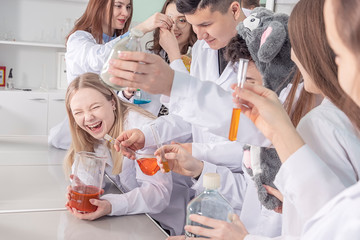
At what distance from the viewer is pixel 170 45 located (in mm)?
2311

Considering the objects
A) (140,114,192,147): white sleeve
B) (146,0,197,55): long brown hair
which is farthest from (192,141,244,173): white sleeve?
(146,0,197,55): long brown hair

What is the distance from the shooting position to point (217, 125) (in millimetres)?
1271

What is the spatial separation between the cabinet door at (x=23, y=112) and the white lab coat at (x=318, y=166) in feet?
11.8

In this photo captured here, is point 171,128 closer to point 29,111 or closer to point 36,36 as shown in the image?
point 29,111

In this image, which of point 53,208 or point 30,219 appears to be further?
point 53,208

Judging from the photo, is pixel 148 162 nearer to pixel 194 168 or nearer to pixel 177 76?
pixel 194 168

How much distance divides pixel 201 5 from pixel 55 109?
281 centimetres

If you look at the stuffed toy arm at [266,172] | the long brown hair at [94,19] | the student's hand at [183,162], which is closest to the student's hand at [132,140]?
the student's hand at [183,162]

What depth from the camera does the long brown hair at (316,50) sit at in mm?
979

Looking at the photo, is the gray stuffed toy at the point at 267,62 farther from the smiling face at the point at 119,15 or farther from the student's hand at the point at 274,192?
the smiling face at the point at 119,15

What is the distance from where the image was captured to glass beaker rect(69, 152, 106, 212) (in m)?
1.43

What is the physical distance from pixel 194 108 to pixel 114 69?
0.28 m

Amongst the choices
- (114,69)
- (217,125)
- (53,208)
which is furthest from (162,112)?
(114,69)

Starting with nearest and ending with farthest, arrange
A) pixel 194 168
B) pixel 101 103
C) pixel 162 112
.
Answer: pixel 194 168 < pixel 101 103 < pixel 162 112
